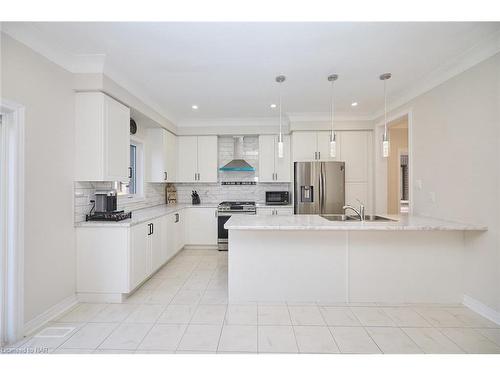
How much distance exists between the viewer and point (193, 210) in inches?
186

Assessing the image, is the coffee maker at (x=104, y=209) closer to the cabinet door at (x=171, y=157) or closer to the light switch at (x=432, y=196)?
the cabinet door at (x=171, y=157)

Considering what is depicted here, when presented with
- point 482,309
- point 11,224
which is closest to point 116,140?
point 11,224

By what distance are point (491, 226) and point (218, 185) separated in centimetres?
421

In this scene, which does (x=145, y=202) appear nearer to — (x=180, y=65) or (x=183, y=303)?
(x=183, y=303)

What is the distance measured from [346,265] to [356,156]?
2.47 m

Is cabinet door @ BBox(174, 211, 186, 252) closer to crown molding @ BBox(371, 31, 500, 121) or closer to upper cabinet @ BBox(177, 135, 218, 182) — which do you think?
upper cabinet @ BBox(177, 135, 218, 182)

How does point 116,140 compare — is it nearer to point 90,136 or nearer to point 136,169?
point 90,136

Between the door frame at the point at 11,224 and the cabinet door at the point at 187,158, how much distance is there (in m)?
3.03

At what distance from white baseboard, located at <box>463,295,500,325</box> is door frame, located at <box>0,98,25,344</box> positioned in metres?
4.10

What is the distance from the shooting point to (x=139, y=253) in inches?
114

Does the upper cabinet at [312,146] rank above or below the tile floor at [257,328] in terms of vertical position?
above

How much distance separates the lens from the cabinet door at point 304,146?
14.6 feet

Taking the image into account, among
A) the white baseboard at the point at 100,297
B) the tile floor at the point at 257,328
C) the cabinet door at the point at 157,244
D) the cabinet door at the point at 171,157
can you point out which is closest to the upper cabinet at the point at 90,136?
the cabinet door at the point at 157,244
